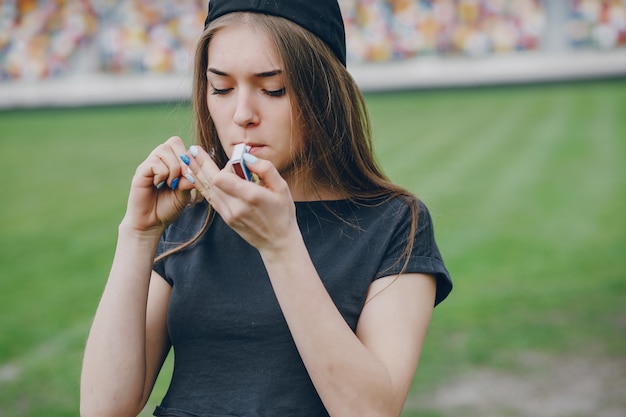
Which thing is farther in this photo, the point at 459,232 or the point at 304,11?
the point at 459,232

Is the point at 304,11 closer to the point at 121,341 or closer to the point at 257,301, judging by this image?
the point at 257,301

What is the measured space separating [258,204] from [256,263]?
0.38 m

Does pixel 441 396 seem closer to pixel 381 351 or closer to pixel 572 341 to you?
pixel 572 341

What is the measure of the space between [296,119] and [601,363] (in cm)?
334

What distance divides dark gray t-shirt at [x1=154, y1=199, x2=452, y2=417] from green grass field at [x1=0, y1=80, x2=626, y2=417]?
450mm

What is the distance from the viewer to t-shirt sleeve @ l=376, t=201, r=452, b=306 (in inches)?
72.9

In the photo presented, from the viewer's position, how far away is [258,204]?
1.57m

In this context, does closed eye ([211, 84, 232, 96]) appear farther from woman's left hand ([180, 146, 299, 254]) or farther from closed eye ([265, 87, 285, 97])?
woman's left hand ([180, 146, 299, 254])

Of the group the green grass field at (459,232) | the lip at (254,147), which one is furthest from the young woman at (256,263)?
the green grass field at (459,232)

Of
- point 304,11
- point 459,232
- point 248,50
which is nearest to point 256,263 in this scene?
point 248,50

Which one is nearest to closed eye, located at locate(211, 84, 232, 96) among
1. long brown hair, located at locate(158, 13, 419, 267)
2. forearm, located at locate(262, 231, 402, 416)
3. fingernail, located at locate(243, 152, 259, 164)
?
long brown hair, located at locate(158, 13, 419, 267)

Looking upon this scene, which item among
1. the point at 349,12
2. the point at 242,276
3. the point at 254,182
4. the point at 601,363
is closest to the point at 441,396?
the point at 601,363

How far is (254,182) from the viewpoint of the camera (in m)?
1.68

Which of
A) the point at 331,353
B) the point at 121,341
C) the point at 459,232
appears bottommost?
the point at 459,232
